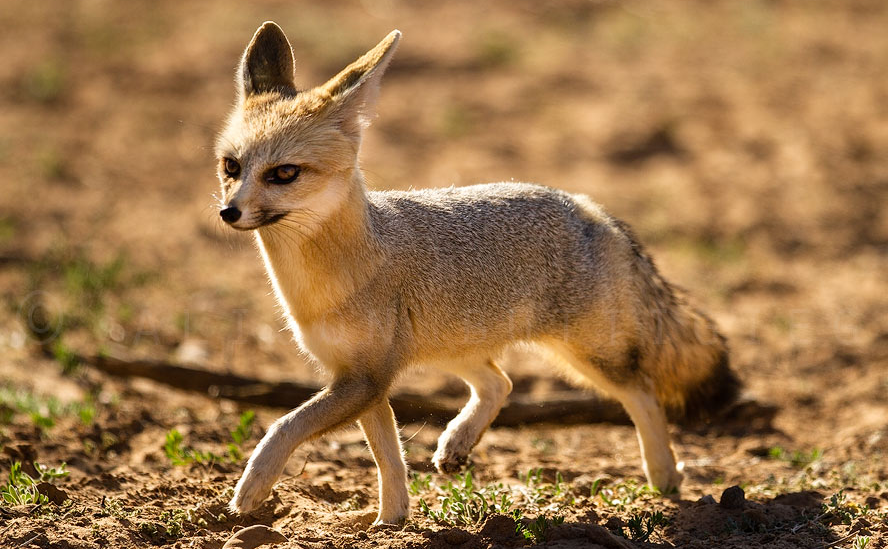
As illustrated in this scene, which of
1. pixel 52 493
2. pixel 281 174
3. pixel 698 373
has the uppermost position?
pixel 281 174

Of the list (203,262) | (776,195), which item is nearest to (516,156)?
(776,195)

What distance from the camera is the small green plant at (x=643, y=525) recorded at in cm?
477

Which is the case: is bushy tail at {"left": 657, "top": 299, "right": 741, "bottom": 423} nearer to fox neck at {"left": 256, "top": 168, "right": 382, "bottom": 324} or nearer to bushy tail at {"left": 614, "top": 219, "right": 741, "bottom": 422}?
bushy tail at {"left": 614, "top": 219, "right": 741, "bottom": 422}

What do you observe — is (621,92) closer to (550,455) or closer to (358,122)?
(550,455)

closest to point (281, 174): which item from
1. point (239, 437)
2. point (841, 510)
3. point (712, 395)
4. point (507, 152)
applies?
point (239, 437)

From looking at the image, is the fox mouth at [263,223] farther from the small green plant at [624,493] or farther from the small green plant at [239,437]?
the small green plant at [624,493]

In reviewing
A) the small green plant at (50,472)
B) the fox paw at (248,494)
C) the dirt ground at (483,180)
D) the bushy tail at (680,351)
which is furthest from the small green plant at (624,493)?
the small green plant at (50,472)

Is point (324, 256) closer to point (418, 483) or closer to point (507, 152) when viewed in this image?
point (418, 483)

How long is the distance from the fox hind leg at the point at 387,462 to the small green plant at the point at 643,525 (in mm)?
1146

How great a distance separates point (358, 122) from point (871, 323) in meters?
5.76

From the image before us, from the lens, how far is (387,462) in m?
5.22

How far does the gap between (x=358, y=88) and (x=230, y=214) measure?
951 millimetres

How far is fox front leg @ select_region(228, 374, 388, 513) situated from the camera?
4418 millimetres

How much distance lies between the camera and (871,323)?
8695 millimetres
